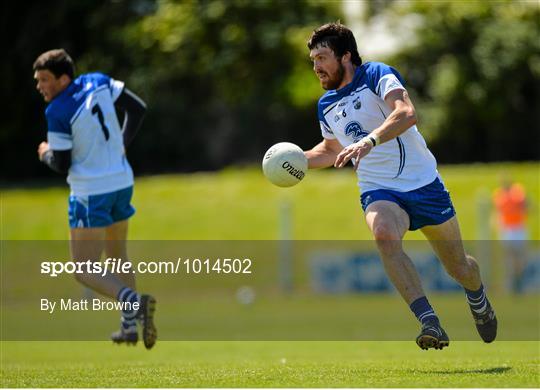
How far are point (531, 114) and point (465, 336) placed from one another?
19.3 metres

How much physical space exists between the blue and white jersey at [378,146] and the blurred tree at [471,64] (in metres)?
21.5

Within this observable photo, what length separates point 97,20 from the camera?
3180 centimetres

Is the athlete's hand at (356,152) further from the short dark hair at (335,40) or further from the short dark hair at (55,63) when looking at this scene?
the short dark hair at (55,63)

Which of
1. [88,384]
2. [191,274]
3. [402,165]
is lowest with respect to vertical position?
[191,274]

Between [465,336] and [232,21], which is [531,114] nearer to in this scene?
[232,21]

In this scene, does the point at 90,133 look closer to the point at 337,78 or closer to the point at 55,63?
the point at 55,63

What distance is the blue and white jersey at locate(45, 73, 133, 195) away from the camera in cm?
935

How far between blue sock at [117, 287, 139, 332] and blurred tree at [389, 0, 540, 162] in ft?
68.9

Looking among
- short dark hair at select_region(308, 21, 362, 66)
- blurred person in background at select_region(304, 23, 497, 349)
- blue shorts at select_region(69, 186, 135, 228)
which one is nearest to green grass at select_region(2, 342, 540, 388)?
blurred person in background at select_region(304, 23, 497, 349)

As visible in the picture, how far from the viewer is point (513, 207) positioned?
20.8 m

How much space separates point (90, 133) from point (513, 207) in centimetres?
1293

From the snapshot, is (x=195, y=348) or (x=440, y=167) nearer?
(x=195, y=348)

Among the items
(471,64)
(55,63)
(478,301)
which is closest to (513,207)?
(471,64)

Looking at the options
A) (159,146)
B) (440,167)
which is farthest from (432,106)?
(159,146)
